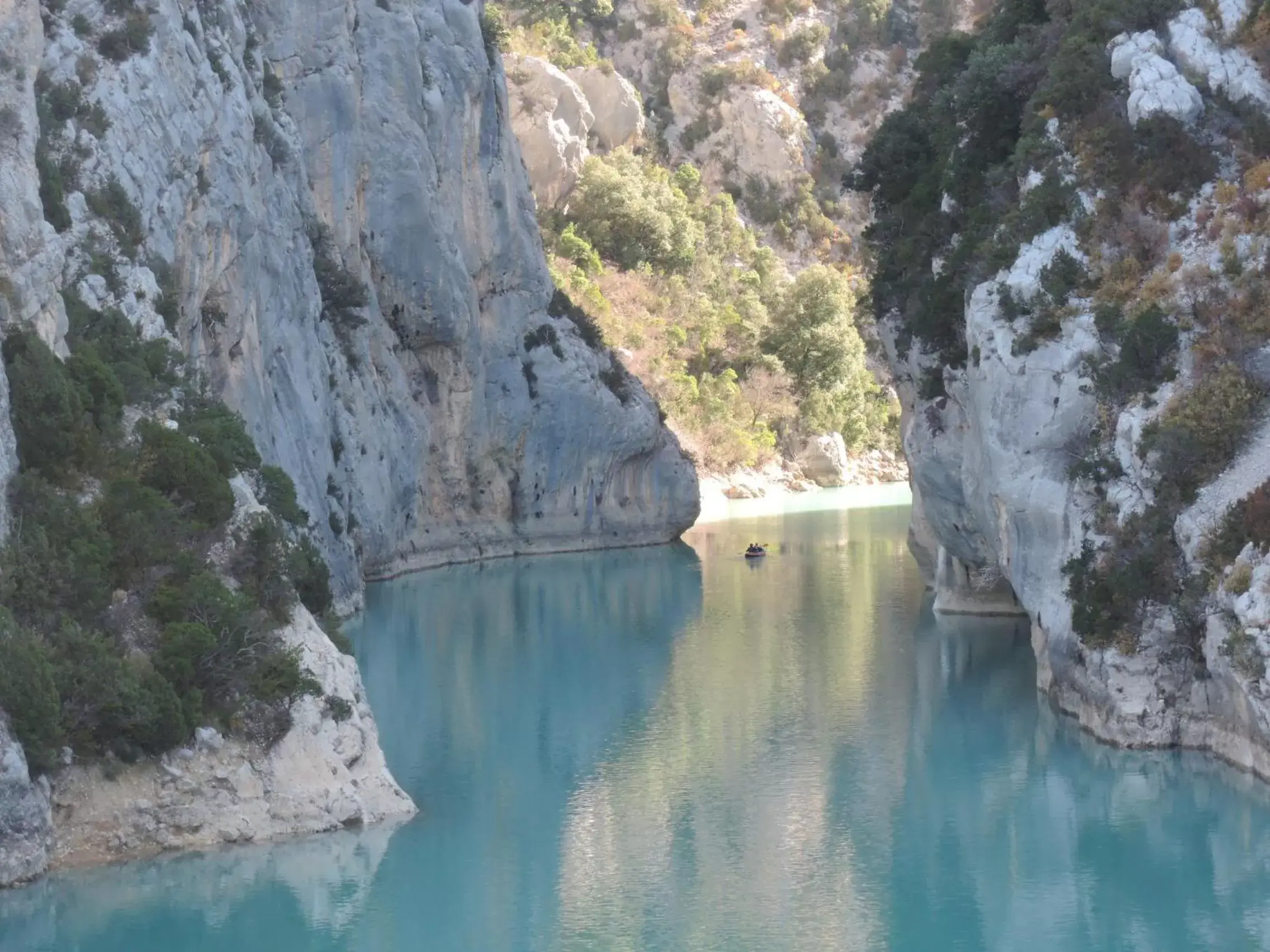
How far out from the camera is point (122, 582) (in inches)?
942

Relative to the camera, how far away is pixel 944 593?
44.2 metres

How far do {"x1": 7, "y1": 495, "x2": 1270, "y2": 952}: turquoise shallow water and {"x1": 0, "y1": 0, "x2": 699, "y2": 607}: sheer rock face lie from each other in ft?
24.8

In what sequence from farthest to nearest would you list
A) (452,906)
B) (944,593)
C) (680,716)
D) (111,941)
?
(944,593), (680,716), (452,906), (111,941)

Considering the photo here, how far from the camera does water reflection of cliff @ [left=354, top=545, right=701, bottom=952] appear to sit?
21.8m

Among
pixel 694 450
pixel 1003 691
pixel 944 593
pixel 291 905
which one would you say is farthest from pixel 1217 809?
pixel 694 450

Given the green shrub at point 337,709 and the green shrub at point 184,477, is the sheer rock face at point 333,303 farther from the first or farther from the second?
the green shrub at point 184,477

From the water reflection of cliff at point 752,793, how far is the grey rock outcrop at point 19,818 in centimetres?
673

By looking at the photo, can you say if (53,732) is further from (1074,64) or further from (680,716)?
(1074,64)

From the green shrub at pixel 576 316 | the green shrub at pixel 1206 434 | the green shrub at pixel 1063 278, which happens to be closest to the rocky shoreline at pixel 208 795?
the green shrub at pixel 1206 434

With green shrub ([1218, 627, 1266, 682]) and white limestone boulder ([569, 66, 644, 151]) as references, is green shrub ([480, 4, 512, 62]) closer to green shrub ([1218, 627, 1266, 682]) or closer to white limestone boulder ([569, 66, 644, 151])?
white limestone boulder ([569, 66, 644, 151])

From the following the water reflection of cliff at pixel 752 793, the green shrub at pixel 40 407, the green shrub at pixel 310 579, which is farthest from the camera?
the green shrub at pixel 310 579

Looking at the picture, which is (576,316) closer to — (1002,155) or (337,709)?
(1002,155)

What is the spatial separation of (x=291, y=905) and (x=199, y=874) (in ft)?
4.46

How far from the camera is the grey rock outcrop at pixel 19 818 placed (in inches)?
786
